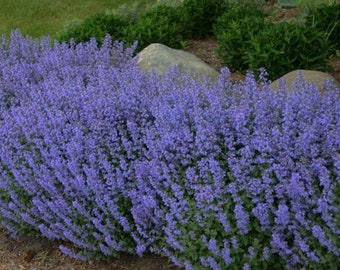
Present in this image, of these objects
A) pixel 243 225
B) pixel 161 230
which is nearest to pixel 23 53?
pixel 161 230

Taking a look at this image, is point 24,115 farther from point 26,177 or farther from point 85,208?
point 85,208

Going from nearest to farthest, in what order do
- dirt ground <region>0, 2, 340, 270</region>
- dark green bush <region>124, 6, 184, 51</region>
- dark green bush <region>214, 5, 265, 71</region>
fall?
dirt ground <region>0, 2, 340, 270</region> → dark green bush <region>214, 5, 265, 71</region> → dark green bush <region>124, 6, 184, 51</region>

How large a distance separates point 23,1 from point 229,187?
7.54 m

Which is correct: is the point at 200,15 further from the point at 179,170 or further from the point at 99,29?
the point at 179,170

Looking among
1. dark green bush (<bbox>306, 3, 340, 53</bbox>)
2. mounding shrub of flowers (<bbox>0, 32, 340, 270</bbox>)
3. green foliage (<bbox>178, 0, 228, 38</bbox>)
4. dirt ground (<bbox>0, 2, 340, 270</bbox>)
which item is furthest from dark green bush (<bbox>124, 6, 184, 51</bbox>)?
dirt ground (<bbox>0, 2, 340, 270</bbox>)

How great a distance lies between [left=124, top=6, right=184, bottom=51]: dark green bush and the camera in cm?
569

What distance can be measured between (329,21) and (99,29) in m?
2.23

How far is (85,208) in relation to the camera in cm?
343

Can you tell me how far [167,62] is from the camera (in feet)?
15.5

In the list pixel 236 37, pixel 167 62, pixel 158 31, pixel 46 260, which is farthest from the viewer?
pixel 158 31

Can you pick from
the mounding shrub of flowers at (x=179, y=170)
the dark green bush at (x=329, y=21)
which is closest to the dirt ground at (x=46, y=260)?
the mounding shrub of flowers at (x=179, y=170)

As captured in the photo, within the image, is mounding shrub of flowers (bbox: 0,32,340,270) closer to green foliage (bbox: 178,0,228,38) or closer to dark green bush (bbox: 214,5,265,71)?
dark green bush (bbox: 214,5,265,71)

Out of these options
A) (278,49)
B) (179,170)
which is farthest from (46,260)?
(278,49)

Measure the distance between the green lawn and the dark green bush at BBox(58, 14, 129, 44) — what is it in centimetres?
209
